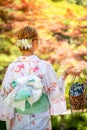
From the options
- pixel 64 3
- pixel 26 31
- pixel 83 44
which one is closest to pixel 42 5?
pixel 64 3

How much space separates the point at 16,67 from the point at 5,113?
366 millimetres

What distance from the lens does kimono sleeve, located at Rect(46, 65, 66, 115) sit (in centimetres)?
306

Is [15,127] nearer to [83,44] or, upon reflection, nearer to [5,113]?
[5,113]

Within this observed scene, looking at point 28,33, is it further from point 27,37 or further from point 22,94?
point 22,94

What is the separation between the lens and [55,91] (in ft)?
10.3

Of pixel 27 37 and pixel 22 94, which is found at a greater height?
pixel 27 37

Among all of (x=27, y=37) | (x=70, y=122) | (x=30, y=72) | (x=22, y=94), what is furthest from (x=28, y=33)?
(x=70, y=122)

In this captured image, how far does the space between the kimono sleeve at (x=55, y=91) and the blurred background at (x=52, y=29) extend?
5.86ft

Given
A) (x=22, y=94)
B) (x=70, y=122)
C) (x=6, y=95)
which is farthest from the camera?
(x=70, y=122)

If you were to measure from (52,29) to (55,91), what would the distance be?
270cm

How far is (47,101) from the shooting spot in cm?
303

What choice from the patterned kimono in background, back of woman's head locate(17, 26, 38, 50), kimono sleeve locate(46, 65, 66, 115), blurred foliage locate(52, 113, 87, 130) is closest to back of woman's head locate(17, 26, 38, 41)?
back of woman's head locate(17, 26, 38, 50)

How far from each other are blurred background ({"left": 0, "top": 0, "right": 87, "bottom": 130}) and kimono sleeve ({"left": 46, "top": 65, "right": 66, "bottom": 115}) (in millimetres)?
1786

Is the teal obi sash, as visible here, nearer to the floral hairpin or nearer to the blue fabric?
the blue fabric
